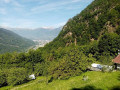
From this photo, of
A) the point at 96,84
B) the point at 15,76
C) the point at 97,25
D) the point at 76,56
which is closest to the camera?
the point at 96,84

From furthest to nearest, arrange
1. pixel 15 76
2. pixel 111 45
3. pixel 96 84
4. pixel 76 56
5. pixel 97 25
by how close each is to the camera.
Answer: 1. pixel 97 25
2. pixel 111 45
3. pixel 15 76
4. pixel 76 56
5. pixel 96 84

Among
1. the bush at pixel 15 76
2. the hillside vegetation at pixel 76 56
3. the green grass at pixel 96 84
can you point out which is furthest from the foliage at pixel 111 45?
the bush at pixel 15 76

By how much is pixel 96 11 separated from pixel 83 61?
94.4 metres

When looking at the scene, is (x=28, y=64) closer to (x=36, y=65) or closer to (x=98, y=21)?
(x=36, y=65)

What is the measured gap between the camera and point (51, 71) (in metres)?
36.5

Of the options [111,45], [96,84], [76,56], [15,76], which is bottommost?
[15,76]

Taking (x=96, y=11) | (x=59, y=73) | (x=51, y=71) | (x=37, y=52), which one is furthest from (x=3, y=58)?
(x=96, y=11)

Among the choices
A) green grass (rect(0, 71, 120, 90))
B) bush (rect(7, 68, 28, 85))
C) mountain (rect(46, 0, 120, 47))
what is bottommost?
bush (rect(7, 68, 28, 85))

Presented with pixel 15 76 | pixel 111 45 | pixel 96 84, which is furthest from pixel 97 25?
pixel 96 84

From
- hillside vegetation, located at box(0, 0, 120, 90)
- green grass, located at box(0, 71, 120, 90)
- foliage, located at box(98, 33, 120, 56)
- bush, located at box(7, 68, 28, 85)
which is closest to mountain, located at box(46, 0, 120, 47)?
hillside vegetation, located at box(0, 0, 120, 90)

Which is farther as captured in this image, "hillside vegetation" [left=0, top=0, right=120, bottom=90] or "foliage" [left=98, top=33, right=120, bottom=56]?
"foliage" [left=98, top=33, right=120, bottom=56]

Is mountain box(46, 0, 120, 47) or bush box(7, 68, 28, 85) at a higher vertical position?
mountain box(46, 0, 120, 47)

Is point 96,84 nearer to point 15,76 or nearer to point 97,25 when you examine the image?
point 15,76

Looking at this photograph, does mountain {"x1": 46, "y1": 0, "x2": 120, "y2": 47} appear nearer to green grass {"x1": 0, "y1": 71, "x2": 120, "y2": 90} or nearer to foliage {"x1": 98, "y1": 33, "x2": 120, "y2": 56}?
foliage {"x1": 98, "y1": 33, "x2": 120, "y2": 56}
